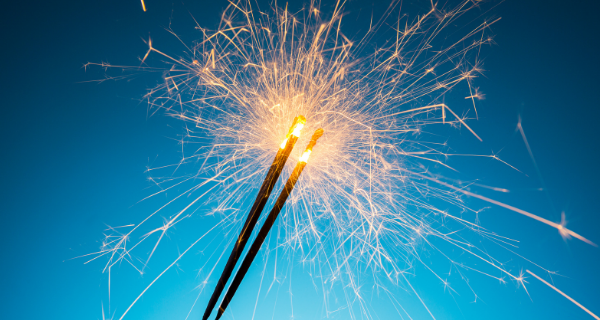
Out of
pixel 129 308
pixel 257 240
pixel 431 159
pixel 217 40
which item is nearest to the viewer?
pixel 257 240

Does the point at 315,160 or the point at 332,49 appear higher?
the point at 332,49

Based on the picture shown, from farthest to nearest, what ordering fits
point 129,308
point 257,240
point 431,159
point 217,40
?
point 431,159, point 217,40, point 129,308, point 257,240

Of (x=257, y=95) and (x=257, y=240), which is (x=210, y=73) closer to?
(x=257, y=95)

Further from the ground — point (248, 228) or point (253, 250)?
point (248, 228)

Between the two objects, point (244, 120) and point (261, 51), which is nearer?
point (261, 51)

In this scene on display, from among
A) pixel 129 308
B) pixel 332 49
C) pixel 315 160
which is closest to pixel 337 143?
pixel 315 160

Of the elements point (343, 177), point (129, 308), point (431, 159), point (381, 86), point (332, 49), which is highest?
point (332, 49)

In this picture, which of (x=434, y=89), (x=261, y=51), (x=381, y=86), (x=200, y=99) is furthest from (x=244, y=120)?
(x=434, y=89)

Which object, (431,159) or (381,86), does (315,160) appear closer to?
(381,86)

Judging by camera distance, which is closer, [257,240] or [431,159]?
[257,240]
